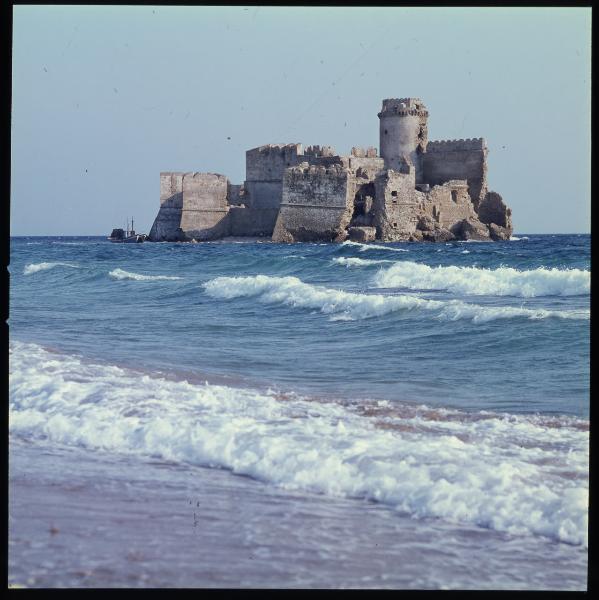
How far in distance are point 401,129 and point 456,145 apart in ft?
9.06

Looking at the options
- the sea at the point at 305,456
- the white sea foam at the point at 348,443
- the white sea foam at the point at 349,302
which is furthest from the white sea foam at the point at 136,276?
the white sea foam at the point at 348,443

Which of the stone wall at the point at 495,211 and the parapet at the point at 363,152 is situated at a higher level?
the parapet at the point at 363,152

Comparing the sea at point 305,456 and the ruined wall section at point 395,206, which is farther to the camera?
the ruined wall section at point 395,206

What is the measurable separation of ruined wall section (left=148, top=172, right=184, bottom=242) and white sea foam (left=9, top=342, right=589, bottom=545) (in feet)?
125

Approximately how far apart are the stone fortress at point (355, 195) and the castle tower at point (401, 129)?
0.04 meters

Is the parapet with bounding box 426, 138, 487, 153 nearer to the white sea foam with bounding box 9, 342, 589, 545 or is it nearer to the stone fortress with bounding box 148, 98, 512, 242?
the stone fortress with bounding box 148, 98, 512, 242

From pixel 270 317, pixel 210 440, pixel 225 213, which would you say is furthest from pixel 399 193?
pixel 210 440

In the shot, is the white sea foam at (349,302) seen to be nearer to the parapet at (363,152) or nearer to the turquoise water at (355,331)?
the turquoise water at (355,331)

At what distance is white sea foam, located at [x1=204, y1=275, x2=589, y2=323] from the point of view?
1070 cm

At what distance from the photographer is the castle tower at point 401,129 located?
140 ft

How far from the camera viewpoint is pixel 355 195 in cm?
4025

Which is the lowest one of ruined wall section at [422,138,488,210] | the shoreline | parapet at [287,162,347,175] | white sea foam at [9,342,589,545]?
the shoreline

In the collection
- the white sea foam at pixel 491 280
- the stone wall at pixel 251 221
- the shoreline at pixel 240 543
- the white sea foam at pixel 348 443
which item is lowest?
the shoreline at pixel 240 543

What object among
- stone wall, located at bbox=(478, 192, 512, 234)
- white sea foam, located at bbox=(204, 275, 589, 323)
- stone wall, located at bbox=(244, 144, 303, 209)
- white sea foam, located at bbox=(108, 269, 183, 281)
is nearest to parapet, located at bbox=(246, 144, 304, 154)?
stone wall, located at bbox=(244, 144, 303, 209)
